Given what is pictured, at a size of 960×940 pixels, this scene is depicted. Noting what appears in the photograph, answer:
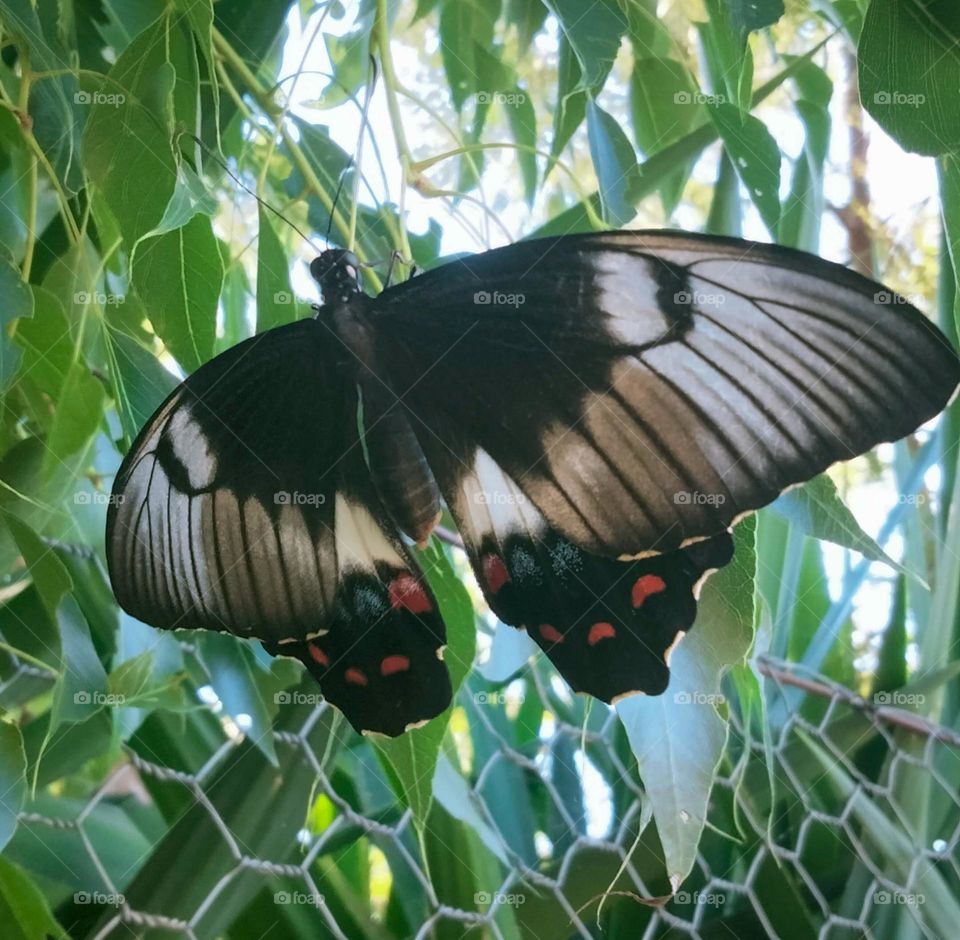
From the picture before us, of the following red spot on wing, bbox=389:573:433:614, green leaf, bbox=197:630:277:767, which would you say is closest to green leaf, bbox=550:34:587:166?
red spot on wing, bbox=389:573:433:614

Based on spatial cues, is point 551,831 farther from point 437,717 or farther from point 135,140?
point 135,140

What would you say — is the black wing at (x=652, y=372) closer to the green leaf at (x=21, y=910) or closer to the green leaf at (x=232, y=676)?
the green leaf at (x=232, y=676)

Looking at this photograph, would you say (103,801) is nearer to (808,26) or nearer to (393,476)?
(393,476)

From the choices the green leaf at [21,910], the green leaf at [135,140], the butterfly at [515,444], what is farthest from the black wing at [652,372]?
the green leaf at [21,910]

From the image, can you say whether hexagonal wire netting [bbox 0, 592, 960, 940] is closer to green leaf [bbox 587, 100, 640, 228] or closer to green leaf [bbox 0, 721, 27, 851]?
green leaf [bbox 0, 721, 27, 851]

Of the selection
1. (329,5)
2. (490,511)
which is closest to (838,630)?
(490,511)

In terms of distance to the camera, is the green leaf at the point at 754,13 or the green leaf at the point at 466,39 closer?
the green leaf at the point at 754,13
